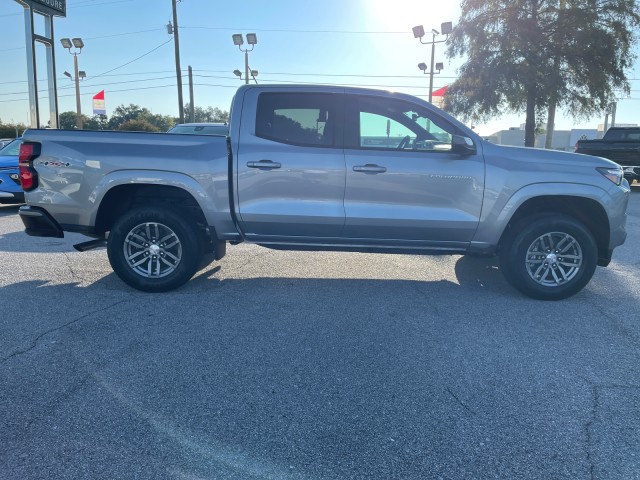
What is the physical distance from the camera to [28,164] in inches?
194

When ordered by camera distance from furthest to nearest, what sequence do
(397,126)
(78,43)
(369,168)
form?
(78,43) → (397,126) → (369,168)

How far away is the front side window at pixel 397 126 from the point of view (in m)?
4.94

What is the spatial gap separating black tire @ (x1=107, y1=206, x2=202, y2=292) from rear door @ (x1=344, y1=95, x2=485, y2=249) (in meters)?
1.70

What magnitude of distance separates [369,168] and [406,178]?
385 millimetres

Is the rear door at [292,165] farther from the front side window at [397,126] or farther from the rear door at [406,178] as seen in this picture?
the front side window at [397,126]

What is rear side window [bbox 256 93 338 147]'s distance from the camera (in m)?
4.95

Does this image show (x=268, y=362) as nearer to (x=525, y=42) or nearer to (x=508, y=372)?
(x=508, y=372)

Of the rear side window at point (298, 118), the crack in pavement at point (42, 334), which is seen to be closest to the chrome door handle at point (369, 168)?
the rear side window at point (298, 118)

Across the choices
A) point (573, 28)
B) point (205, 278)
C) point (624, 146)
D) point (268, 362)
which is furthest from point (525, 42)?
point (268, 362)

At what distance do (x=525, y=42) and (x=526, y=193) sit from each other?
20057 mm

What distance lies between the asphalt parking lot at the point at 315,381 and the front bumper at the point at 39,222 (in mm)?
620

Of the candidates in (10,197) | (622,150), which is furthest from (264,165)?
(622,150)

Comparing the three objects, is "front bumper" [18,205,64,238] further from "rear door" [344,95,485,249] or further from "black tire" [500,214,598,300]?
"black tire" [500,214,598,300]

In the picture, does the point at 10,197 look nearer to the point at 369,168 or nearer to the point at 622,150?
the point at 369,168
